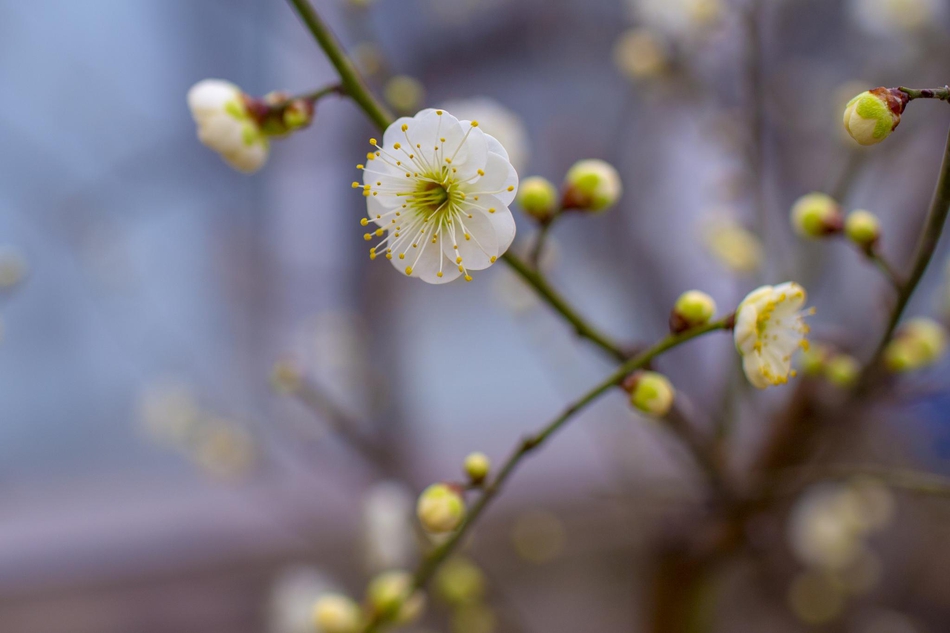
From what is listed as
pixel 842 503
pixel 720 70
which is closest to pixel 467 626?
pixel 842 503

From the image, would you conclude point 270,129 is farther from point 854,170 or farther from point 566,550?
point 566,550

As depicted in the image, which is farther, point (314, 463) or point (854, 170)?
point (314, 463)

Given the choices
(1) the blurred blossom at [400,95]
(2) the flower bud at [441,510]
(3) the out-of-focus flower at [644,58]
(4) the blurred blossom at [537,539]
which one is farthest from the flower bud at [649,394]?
(4) the blurred blossom at [537,539]

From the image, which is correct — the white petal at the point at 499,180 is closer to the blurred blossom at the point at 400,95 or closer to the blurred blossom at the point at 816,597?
the blurred blossom at the point at 400,95

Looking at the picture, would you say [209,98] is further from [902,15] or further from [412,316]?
[412,316]

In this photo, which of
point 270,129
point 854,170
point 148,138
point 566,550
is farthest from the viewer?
point 148,138

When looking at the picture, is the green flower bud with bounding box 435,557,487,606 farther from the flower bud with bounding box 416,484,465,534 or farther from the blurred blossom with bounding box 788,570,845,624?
the blurred blossom with bounding box 788,570,845,624
